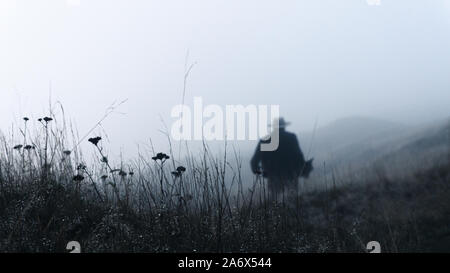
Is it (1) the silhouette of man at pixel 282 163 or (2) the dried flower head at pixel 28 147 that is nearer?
(1) the silhouette of man at pixel 282 163

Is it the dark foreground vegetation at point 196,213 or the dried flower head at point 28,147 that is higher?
the dried flower head at point 28,147

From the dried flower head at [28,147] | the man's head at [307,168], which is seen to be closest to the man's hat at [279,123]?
the man's head at [307,168]

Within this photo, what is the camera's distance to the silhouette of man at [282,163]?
259cm

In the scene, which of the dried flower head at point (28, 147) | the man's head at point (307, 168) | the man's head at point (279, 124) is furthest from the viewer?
the dried flower head at point (28, 147)

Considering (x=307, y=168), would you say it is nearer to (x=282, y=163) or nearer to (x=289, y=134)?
(x=282, y=163)

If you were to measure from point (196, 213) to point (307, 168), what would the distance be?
74 centimetres

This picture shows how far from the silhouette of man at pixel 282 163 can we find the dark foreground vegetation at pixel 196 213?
0.29 ft

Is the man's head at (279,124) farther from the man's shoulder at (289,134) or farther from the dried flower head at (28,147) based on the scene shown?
the dried flower head at (28,147)

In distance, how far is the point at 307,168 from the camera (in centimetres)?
309

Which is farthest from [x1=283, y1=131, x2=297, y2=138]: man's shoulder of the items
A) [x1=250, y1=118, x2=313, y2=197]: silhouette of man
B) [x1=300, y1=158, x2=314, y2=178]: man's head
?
[x1=300, y1=158, x2=314, y2=178]: man's head

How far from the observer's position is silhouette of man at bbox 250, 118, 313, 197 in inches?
102

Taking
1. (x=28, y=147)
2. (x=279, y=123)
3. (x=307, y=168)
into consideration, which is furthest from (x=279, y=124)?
(x=28, y=147)

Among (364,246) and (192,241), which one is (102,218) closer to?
(192,241)
